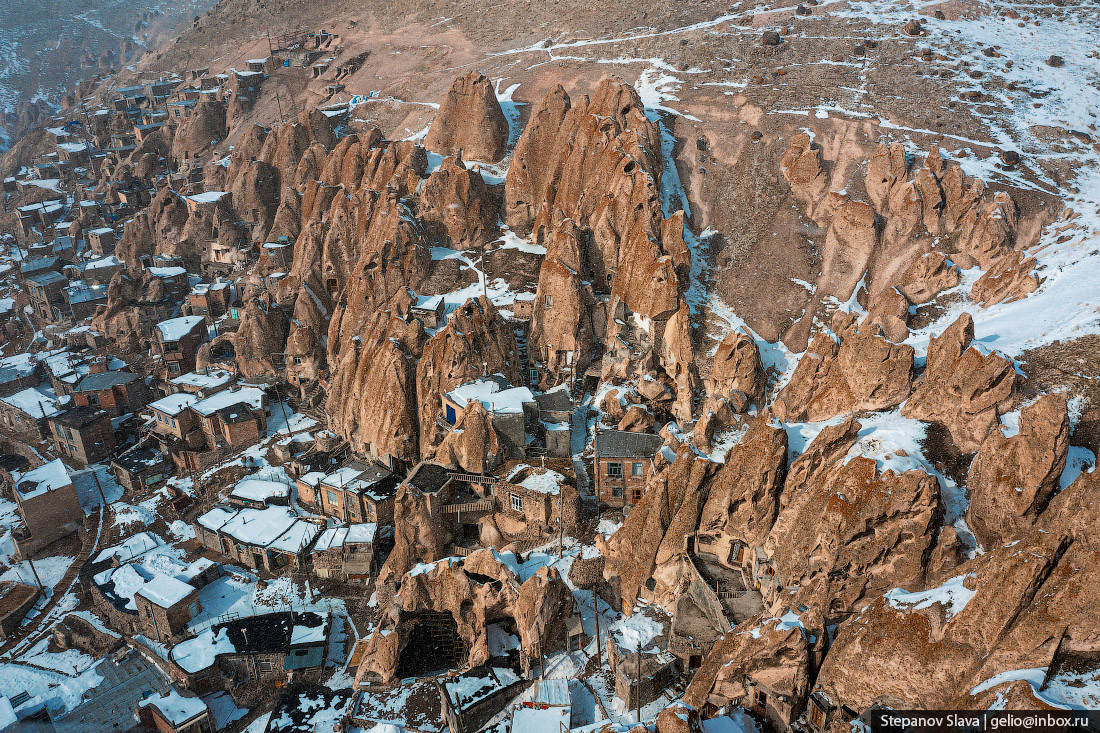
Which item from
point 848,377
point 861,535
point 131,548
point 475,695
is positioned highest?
point 848,377

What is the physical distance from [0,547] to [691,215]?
7505cm

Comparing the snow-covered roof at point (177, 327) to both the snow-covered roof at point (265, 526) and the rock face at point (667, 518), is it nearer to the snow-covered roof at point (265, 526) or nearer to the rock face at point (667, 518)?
the snow-covered roof at point (265, 526)

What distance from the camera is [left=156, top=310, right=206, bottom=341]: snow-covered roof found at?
278 ft

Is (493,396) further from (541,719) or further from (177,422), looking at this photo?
(177,422)

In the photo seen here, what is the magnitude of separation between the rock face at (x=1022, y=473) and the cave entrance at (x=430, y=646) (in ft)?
108

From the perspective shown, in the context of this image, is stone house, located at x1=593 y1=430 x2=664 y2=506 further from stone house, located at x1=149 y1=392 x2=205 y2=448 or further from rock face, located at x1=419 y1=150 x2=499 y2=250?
stone house, located at x1=149 y1=392 x2=205 y2=448

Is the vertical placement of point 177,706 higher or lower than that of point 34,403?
lower

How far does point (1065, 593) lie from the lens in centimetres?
2967

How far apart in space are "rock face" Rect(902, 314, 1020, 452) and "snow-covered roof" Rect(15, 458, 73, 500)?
73173 mm

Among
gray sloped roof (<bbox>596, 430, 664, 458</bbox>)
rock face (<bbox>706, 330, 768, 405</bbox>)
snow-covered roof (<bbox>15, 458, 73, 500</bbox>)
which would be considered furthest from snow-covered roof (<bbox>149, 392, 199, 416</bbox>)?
rock face (<bbox>706, 330, 768, 405</bbox>)

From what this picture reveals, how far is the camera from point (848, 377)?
4800 cm

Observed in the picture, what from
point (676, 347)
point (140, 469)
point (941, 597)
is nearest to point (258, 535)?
point (140, 469)

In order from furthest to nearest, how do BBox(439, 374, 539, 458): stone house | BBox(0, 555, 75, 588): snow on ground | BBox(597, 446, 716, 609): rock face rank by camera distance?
BBox(0, 555, 75, 588): snow on ground < BBox(439, 374, 539, 458): stone house < BBox(597, 446, 716, 609): rock face

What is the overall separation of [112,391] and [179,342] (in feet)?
30.4
